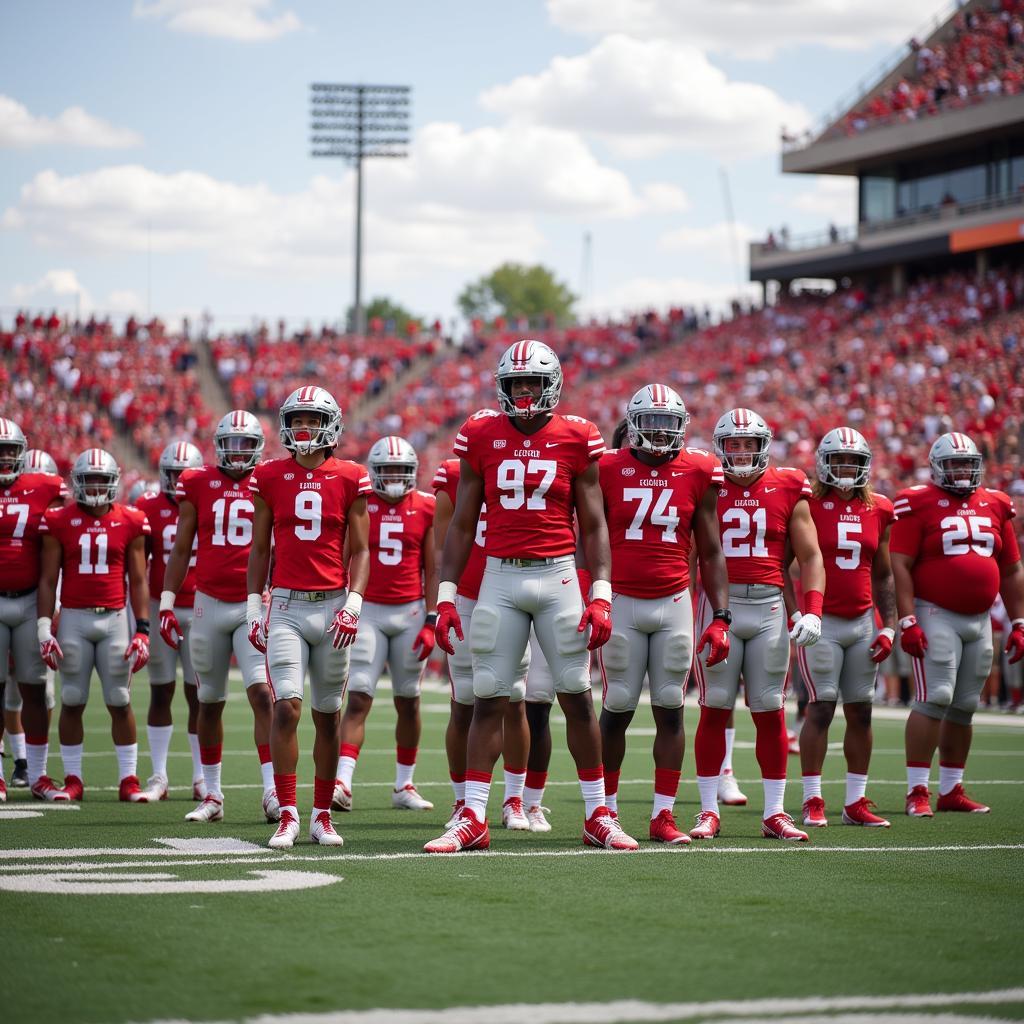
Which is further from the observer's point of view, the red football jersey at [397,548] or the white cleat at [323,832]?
the red football jersey at [397,548]

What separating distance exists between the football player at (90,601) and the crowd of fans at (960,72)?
26118 millimetres

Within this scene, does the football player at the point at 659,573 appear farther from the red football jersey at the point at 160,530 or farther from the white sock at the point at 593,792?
the red football jersey at the point at 160,530

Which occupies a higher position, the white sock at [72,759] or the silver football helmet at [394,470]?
the silver football helmet at [394,470]

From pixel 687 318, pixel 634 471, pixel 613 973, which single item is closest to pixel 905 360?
pixel 687 318

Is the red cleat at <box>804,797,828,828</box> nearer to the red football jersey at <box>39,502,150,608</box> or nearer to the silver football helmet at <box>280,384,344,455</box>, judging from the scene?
the silver football helmet at <box>280,384,344,455</box>

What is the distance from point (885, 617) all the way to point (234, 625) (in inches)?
149

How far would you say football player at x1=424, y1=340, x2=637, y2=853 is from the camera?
724 cm

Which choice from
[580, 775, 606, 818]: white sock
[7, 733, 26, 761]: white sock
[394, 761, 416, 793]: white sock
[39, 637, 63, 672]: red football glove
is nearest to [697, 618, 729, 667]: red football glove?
[580, 775, 606, 818]: white sock

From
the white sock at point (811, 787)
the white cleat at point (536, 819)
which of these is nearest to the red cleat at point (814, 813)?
the white sock at point (811, 787)

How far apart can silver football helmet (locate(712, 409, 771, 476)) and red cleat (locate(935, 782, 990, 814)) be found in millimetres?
2396

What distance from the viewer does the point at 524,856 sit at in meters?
7.07

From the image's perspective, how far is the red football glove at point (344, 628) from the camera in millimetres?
7500

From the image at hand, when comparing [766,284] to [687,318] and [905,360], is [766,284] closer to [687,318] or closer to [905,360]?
[687,318]

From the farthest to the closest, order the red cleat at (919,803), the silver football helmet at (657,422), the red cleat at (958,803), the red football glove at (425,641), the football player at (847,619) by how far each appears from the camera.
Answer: the red cleat at (958,803), the red cleat at (919,803), the red football glove at (425,641), the football player at (847,619), the silver football helmet at (657,422)
